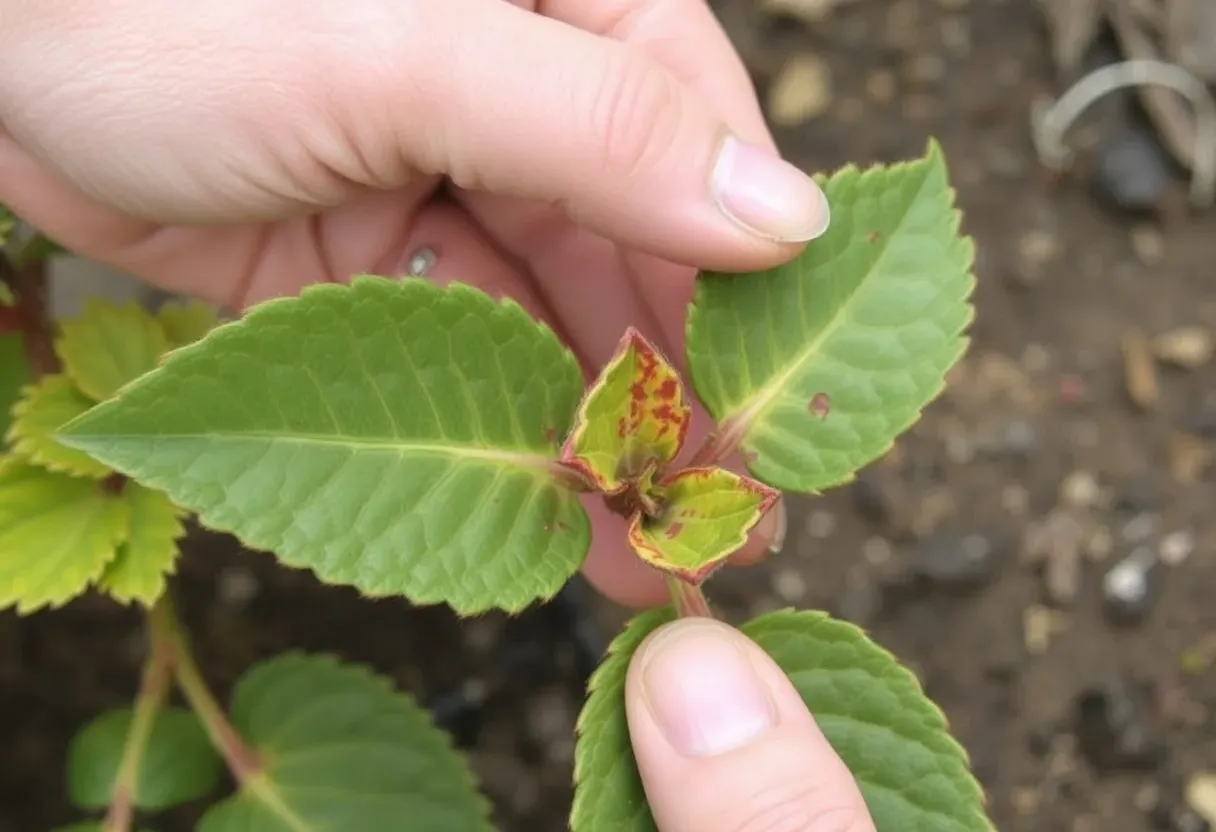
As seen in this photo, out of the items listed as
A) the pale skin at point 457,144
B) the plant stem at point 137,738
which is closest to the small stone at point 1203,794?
the pale skin at point 457,144

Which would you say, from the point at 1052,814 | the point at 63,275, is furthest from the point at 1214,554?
the point at 63,275

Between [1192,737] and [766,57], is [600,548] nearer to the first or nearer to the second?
[1192,737]

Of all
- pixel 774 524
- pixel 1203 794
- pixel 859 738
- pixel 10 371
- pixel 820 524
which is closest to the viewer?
Answer: pixel 859 738

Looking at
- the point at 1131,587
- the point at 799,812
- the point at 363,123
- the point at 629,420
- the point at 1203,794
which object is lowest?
the point at 1203,794

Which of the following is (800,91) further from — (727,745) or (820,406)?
(727,745)

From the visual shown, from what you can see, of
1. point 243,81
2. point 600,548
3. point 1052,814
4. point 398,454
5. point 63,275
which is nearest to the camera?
point 398,454

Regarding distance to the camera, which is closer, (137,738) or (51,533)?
(51,533)

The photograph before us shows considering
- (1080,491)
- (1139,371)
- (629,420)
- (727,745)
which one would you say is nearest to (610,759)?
(727,745)
